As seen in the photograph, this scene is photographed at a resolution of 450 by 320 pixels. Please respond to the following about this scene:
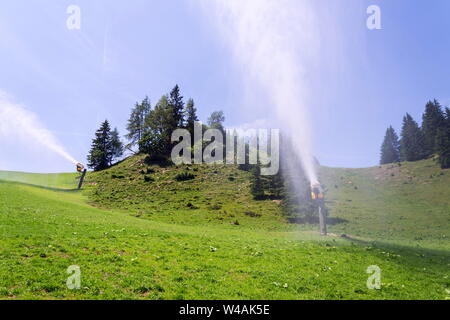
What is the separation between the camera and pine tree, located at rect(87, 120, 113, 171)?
9075 centimetres

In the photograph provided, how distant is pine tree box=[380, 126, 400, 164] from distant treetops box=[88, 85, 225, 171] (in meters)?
89.1

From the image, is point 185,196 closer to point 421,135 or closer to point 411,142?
point 411,142

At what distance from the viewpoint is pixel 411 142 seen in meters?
107

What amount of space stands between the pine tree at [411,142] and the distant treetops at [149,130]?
282 feet

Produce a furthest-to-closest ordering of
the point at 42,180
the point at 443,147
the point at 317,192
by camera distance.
A: the point at 443,147 < the point at 42,180 < the point at 317,192

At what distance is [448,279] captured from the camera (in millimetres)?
13891

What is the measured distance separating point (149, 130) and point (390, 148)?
4864 inches

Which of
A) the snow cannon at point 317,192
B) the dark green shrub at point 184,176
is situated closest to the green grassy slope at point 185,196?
the dark green shrub at point 184,176

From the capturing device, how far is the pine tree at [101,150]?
90.8 m

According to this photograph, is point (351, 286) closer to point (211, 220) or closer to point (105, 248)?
point (105, 248)

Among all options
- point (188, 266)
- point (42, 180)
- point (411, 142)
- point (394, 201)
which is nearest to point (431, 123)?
point (411, 142)

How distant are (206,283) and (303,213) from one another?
38464 millimetres
